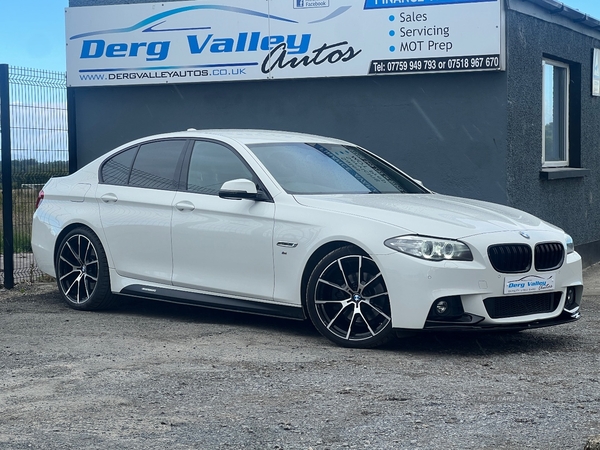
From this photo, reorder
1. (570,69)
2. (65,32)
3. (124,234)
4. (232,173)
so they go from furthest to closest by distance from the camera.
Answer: (570,69), (65,32), (124,234), (232,173)

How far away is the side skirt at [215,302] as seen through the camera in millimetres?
7301

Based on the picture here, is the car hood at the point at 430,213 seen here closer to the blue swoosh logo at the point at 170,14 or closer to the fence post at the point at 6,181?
the fence post at the point at 6,181

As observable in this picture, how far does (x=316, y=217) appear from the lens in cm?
708

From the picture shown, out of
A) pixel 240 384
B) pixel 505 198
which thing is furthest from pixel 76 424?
pixel 505 198

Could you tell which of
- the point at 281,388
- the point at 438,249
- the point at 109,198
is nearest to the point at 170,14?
the point at 109,198

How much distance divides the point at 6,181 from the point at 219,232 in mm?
3833

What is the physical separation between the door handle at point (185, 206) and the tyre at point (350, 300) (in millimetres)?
1382

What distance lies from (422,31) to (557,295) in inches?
183

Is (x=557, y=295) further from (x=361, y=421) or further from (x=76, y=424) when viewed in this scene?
(x=76, y=424)

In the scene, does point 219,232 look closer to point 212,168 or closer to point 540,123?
point 212,168

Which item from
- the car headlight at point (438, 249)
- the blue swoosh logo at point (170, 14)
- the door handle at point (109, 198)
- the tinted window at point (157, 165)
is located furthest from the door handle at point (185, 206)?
the blue swoosh logo at point (170, 14)

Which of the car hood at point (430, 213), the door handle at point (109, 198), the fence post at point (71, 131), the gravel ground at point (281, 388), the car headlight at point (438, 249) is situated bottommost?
the gravel ground at point (281, 388)

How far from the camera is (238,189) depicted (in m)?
7.35

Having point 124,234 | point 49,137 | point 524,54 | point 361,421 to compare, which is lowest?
point 361,421
